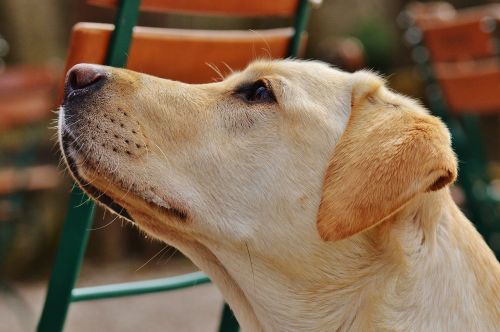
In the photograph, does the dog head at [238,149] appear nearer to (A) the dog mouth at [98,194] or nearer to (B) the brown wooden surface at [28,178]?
(A) the dog mouth at [98,194]

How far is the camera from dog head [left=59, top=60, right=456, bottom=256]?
6.77 feet

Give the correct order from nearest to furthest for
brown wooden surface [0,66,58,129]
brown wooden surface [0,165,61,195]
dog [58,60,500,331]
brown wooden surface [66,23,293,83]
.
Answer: dog [58,60,500,331]
brown wooden surface [66,23,293,83]
brown wooden surface [0,66,58,129]
brown wooden surface [0,165,61,195]

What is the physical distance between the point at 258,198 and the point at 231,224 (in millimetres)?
95

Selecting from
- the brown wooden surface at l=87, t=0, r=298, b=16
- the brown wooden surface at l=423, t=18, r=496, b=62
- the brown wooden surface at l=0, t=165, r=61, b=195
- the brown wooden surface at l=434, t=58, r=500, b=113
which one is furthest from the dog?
the brown wooden surface at l=0, t=165, r=61, b=195

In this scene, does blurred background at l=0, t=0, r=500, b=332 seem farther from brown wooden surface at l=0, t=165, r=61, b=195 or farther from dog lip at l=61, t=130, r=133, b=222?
dog lip at l=61, t=130, r=133, b=222

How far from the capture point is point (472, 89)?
178 inches

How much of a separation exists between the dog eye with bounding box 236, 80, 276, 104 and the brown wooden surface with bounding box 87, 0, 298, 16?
1.09 feet

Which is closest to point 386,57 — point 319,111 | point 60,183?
point 60,183

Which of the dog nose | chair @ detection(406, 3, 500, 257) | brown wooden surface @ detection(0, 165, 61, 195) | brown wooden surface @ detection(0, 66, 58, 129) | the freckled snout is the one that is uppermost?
the dog nose

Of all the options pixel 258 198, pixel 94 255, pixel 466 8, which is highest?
pixel 258 198

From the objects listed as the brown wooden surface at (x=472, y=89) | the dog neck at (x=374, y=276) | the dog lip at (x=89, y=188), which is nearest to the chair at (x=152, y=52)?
the dog lip at (x=89, y=188)

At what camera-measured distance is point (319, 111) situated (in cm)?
224

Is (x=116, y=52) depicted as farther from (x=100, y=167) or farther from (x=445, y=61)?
(x=445, y=61)

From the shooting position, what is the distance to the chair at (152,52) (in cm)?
225
